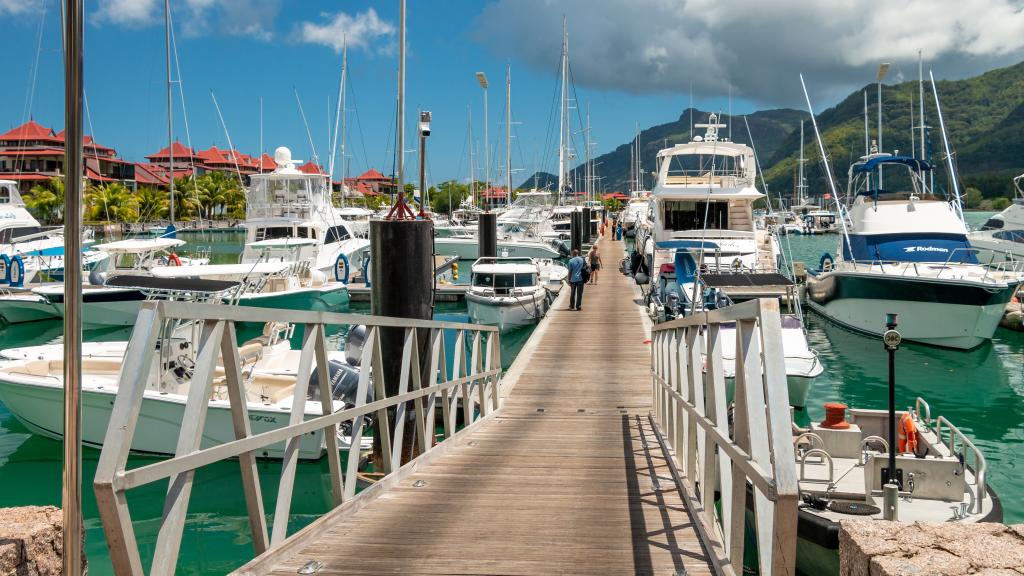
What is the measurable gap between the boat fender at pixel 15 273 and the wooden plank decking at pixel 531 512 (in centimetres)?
2595

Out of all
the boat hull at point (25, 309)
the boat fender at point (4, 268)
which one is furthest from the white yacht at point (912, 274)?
A: the boat fender at point (4, 268)

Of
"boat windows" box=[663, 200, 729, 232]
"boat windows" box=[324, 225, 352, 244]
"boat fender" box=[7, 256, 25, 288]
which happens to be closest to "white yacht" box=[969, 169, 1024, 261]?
"boat windows" box=[663, 200, 729, 232]

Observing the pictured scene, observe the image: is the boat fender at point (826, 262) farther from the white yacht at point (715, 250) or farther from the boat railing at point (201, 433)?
the boat railing at point (201, 433)

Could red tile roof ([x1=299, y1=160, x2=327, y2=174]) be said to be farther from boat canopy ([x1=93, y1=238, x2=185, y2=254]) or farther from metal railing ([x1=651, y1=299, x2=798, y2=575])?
metal railing ([x1=651, y1=299, x2=798, y2=575])

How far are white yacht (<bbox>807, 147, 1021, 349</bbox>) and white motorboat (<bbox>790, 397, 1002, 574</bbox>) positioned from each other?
518 inches

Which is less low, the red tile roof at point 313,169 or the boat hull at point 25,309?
the red tile roof at point 313,169

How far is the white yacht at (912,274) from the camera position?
21656mm

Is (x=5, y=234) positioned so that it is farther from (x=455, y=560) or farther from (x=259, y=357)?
(x=455, y=560)

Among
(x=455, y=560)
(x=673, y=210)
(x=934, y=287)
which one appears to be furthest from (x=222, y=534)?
(x=673, y=210)

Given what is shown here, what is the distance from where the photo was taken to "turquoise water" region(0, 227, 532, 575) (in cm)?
987

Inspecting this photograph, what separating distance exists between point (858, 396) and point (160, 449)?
46.2ft

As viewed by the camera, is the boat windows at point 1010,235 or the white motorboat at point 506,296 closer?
the white motorboat at point 506,296

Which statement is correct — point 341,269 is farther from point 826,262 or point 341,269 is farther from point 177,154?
point 177,154

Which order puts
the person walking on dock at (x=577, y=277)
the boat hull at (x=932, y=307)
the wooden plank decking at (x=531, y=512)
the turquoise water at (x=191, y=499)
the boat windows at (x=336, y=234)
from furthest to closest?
the boat windows at (x=336, y=234) < the person walking on dock at (x=577, y=277) < the boat hull at (x=932, y=307) < the turquoise water at (x=191, y=499) < the wooden plank decking at (x=531, y=512)
